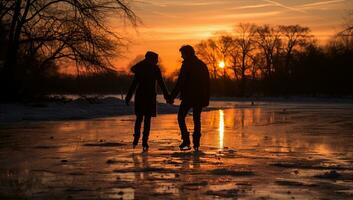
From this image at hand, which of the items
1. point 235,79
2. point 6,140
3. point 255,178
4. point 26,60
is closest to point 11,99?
point 26,60

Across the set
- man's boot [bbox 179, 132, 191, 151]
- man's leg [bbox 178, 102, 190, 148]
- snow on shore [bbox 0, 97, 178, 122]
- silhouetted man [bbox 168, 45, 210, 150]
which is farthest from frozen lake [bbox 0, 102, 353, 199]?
snow on shore [bbox 0, 97, 178, 122]

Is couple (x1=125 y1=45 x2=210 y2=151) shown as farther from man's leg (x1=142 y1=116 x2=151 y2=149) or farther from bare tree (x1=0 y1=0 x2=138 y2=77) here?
bare tree (x1=0 y1=0 x2=138 y2=77)

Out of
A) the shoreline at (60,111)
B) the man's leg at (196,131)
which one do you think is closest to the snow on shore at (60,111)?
the shoreline at (60,111)

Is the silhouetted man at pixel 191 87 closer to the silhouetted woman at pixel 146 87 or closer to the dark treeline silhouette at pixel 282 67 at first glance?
the silhouetted woman at pixel 146 87

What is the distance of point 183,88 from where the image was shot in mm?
12773

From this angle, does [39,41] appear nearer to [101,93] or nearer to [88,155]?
[101,93]

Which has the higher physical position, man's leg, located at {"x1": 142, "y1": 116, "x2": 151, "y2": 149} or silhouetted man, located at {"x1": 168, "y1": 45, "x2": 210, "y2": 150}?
silhouetted man, located at {"x1": 168, "y1": 45, "x2": 210, "y2": 150}

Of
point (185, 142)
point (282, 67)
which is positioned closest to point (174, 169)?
point (185, 142)

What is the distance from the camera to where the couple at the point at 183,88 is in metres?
12.7

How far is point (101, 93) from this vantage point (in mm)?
39938

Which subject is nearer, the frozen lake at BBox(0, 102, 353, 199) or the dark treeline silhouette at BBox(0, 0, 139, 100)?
the frozen lake at BBox(0, 102, 353, 199)

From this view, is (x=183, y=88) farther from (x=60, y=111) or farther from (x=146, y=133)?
(x=60, y=111)

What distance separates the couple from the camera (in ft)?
41.6

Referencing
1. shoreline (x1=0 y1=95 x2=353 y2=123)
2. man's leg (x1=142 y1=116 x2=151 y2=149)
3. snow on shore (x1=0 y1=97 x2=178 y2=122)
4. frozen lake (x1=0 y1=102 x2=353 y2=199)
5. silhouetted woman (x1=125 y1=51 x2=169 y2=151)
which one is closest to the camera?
frozen lake (x1=0 y1=102 x2=353 y2=199)
